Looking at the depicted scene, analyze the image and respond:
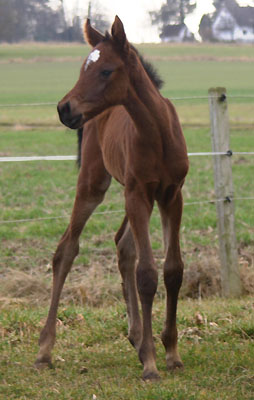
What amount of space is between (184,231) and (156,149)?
4538mm

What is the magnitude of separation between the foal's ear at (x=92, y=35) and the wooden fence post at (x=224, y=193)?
2489 millimetres

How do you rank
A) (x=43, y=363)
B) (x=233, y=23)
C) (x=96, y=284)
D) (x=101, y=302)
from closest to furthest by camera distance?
(x=43, y=363), (x=101, y=302), (x=96, y=284), (x=233, y=23)

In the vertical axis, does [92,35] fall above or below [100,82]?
above

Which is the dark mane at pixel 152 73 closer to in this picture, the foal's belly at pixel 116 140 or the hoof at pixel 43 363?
the foal's belly at pixel 116 140

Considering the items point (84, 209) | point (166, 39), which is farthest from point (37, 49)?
point (84, 209)

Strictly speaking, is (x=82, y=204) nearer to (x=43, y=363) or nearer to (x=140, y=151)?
(x=140, y=151)

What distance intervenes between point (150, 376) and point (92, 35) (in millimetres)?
2067

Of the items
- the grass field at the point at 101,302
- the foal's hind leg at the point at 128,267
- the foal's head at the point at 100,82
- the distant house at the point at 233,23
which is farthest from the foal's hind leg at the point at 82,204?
the distant house at the point at 233,23

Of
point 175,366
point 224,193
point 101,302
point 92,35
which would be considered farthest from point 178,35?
point 175,366

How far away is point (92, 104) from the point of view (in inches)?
174

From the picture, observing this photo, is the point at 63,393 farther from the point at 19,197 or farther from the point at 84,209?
the point at 19,197

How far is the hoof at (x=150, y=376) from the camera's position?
4.57 meters

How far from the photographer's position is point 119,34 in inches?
176

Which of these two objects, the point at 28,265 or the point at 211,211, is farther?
the point at 211,211
